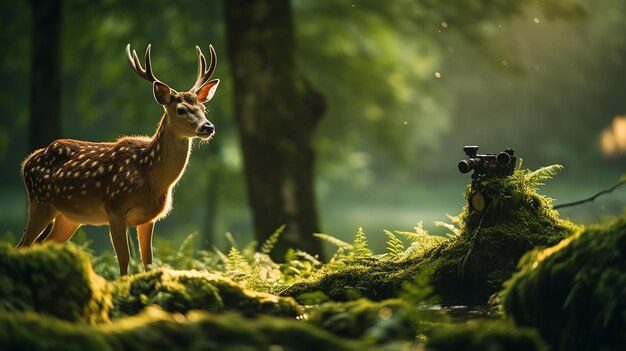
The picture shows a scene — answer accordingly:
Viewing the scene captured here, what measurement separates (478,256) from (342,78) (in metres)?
19.3

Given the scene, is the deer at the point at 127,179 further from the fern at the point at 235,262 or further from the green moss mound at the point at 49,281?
the green moss mound at the point at 49,281

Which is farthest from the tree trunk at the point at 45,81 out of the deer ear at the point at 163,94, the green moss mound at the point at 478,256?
the green moss mound at the point at 478,256

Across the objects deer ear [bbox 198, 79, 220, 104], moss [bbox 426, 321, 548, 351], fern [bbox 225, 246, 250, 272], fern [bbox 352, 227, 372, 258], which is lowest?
fern [bbox 225, 246, 250, 272]

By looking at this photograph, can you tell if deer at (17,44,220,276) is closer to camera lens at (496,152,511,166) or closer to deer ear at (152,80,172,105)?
deer ear at (152,80,172,105)

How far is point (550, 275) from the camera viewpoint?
11.8ft

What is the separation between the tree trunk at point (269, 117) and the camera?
1170cm

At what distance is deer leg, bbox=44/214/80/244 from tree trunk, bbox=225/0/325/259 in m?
5.40

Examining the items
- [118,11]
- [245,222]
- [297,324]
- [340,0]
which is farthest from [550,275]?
[245,222]

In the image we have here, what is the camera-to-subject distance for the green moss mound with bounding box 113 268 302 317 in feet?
Answer: 12.5

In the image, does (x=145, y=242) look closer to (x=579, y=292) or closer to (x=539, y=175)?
(x=539, y=175)

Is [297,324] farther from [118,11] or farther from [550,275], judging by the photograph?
[118,11]

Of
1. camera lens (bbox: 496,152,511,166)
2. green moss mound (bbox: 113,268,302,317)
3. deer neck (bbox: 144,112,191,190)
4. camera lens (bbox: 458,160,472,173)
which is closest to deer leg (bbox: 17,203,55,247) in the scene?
deer neck (bbox: 144,112,191,190)

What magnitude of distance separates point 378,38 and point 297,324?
67.2 ft

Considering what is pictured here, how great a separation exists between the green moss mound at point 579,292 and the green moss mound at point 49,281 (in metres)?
1.78
